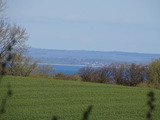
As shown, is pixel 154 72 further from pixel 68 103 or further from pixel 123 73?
pixel 68 103

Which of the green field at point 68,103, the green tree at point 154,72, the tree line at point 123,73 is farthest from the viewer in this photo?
the tree line at point 123,73

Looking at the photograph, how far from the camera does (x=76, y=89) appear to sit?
15.5 metres

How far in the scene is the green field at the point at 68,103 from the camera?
996 centimetres

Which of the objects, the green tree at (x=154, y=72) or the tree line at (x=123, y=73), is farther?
the tree line at (x=123, y=73)

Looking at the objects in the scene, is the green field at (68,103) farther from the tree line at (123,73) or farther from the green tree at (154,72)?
the tree line at (123,73)

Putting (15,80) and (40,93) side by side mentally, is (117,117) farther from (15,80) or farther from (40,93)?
(15,80)

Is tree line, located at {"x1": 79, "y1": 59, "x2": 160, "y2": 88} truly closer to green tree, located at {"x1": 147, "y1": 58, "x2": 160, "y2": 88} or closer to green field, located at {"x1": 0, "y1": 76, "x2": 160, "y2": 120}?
green tree, located at {"x1": 147, "y1": 58, "x2": 160, "y2": 88}

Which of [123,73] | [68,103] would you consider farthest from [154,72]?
[68,103]

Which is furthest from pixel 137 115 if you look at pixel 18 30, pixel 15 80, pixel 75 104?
pixel 18 30

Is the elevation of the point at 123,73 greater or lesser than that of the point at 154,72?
lesser

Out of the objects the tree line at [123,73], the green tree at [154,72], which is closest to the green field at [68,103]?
the green tree at [154,72]

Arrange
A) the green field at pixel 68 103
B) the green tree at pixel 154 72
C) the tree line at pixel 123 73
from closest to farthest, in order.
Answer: the green field at pixel 68 103, the green tree at pixel 154 72, the tree line at pixel 123 73

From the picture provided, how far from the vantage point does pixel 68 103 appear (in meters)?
12.0

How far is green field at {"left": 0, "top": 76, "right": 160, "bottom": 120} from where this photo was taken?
32.7 ft
